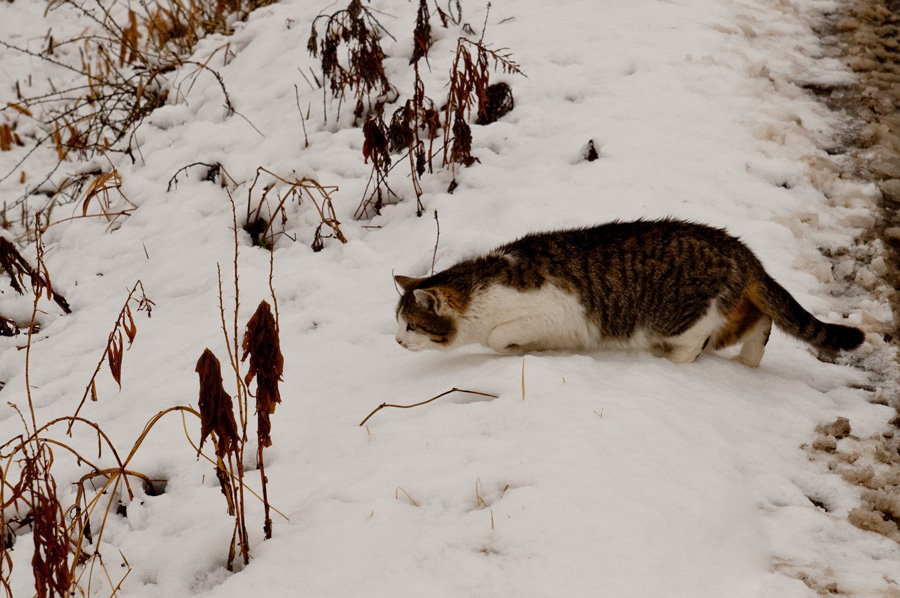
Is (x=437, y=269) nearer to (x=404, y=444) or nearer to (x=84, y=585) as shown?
(x=404, y=444)

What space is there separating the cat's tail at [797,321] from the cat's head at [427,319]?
1515 millimetres

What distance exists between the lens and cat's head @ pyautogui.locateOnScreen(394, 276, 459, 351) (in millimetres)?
3803

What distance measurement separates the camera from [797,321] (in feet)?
11.9

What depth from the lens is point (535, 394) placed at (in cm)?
314

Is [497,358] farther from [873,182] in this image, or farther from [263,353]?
[873,182]

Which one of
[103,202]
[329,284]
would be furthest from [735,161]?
[103,202]

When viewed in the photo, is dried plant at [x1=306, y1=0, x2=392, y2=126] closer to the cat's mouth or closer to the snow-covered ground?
the snow-covered ground

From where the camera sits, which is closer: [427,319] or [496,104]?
[427,319]

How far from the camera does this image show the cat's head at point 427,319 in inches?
150

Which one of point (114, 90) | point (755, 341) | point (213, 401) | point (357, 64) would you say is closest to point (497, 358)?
point (755, 341)

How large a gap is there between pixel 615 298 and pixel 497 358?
683mm

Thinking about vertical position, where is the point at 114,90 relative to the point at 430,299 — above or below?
above

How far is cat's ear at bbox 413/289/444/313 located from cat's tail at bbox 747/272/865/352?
5.07 feet

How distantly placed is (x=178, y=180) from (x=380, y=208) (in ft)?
6.10
